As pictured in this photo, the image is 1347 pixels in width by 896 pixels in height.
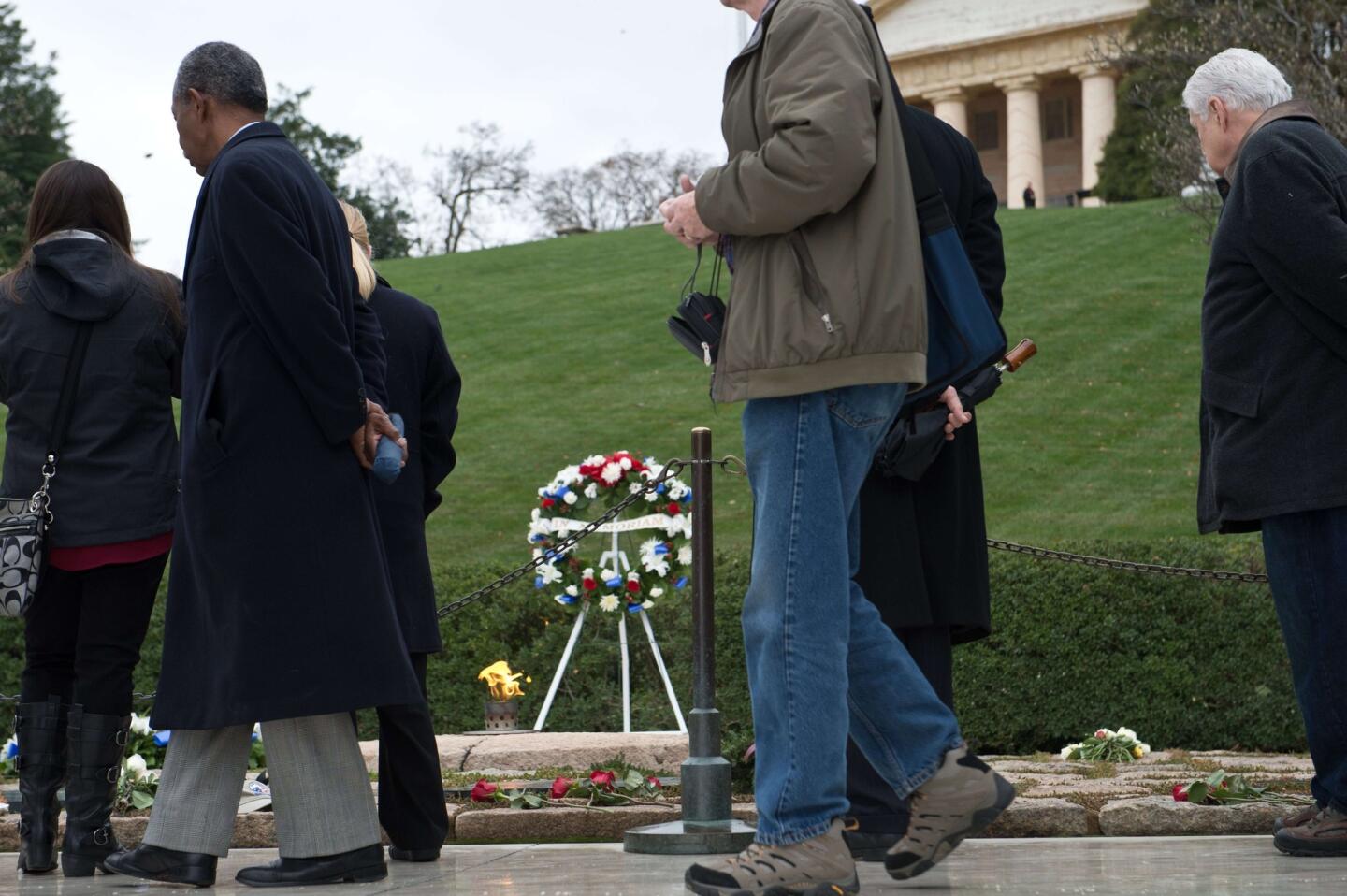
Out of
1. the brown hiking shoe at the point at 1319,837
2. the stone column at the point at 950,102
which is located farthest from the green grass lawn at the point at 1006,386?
the stone column at the point at 950,102

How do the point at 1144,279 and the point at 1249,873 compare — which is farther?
the point at 1144,279

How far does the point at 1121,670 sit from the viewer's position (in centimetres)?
880

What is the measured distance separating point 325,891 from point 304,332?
137 centimetres

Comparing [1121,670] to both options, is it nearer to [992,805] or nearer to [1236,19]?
[992,805]

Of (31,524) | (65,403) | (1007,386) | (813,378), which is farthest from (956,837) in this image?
(1007,386)

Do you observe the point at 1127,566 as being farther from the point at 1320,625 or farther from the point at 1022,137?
the point at 1022,137

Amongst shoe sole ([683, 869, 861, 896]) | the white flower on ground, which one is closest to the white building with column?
the white flower on ground

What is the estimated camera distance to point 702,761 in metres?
5.33

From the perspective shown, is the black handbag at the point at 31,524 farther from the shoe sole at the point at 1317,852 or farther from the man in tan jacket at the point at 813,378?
the shoe sole at the point at 1317,852

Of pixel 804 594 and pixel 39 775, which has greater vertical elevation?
pixel 804 594

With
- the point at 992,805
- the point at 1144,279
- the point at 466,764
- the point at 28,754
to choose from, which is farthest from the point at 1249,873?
the point at 1144,279

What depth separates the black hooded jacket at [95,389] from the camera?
4836mm

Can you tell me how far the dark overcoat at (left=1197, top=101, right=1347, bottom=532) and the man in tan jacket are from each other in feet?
4.77

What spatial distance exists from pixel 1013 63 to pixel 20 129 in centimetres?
3602
